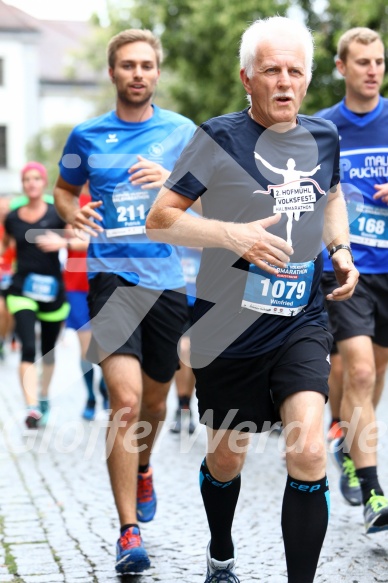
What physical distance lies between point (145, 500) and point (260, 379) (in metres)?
1.75

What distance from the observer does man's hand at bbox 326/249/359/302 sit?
13.2ft

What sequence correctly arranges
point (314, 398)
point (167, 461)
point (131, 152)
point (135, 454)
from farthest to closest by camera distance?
point (167, 461) → point (131, 152) → point (135, 454) → point (314, 398)

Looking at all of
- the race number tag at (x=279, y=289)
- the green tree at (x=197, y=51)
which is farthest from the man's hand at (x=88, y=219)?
the green tree at (x=197, y=51)

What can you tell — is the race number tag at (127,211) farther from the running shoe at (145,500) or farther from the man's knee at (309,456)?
the man's knee at (309,456)

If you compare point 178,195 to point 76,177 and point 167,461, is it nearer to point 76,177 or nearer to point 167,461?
point 76,177

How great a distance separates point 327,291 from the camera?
20.0 feet

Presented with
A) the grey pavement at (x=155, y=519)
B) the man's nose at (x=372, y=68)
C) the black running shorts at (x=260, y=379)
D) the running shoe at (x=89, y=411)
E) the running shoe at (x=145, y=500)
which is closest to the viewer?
the black running shorts at (x=260, y=379)

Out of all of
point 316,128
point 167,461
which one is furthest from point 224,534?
point 167,461

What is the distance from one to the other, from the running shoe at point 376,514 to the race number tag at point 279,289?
4.86ft

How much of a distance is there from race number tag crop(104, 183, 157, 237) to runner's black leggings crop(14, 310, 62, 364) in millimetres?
4001

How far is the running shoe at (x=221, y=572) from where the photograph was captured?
4.29 meters

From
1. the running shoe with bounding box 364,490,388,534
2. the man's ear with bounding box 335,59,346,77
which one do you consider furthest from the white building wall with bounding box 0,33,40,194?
the running shoe with bounding box 364,490,388,534

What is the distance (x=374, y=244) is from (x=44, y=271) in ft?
14.4

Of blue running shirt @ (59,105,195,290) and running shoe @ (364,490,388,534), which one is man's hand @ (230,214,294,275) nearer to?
blue running shirt @ (59,105,195,290)
